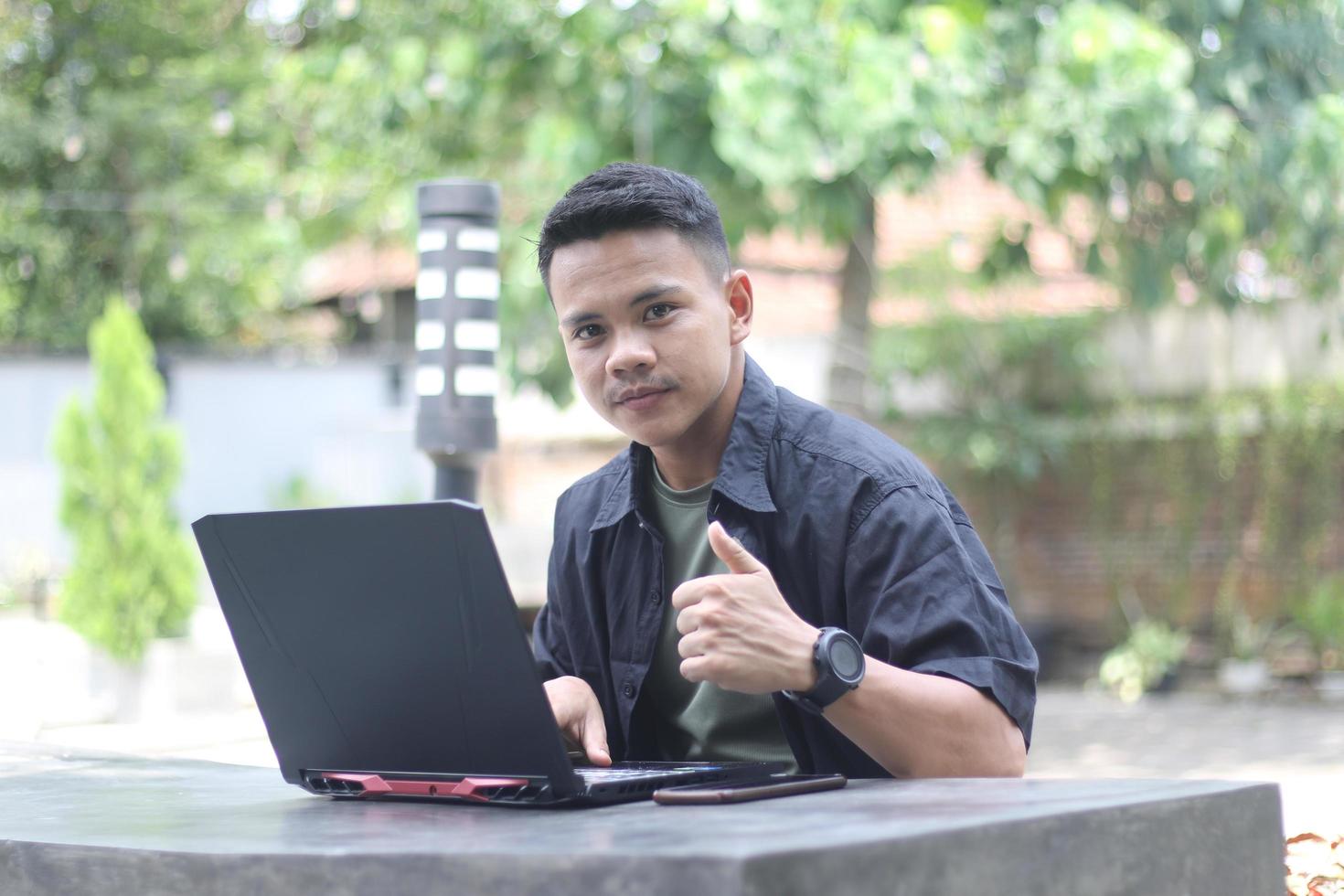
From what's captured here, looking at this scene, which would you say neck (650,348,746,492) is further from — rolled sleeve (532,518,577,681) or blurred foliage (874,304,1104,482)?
blurred foliage (874,304,1104,482)

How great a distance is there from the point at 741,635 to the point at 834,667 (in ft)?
0.37

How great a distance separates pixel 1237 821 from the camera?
1.53 meters

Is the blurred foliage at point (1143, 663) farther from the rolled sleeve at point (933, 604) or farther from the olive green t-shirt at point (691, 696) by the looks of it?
the rolled sleeve at point (933, 604)

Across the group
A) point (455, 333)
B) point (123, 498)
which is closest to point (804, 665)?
point (455, 333)

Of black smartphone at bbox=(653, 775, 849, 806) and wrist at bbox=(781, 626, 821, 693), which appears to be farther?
wrist at bbox=(781, 626, 821, 693)

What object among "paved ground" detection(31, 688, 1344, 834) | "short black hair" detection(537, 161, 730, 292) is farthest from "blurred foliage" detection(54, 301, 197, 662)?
"short black hair" detection(537, 161, 730, 292)

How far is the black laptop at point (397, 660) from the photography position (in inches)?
61.4

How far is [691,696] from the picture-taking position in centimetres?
222

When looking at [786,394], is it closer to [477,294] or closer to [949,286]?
[477,294]

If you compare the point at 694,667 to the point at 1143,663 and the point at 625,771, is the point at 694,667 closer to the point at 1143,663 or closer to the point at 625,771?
the point at 625,771

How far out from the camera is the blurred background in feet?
21.7

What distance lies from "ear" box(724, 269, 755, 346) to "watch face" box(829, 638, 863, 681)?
608 millimetres

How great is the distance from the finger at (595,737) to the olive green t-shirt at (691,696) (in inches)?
4.0

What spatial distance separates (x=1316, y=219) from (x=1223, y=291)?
0.65 m
